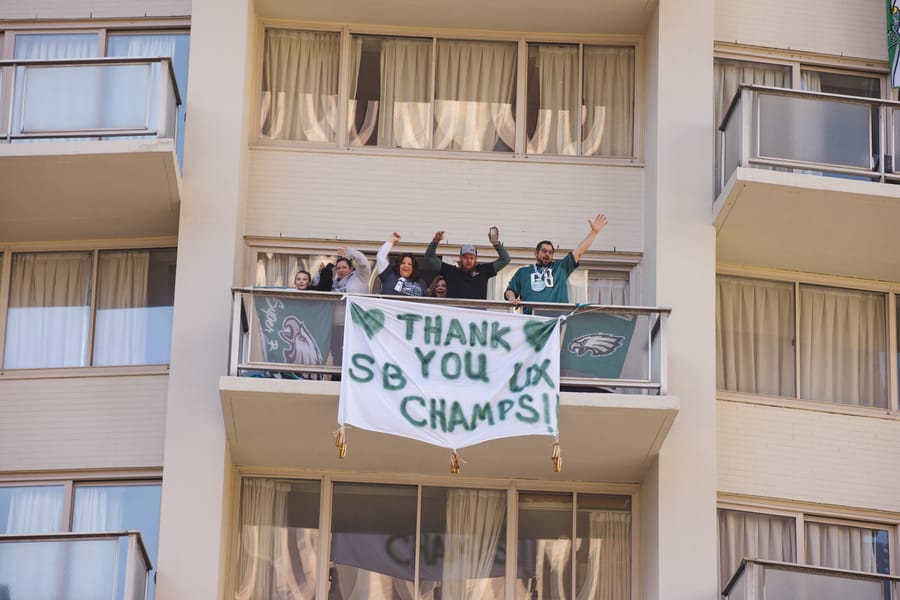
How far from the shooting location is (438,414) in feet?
58.1

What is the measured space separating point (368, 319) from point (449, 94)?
13.3 feet


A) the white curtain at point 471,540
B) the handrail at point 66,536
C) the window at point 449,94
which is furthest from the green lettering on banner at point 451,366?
the window at point 449,94

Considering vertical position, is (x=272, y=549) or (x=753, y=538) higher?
(x=753, y=538)

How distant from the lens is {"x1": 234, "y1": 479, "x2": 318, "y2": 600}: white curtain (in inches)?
747

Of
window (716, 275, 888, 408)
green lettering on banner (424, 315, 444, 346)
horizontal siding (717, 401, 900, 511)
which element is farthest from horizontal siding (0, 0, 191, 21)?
horizontal siding (717, 401, 900, 511)

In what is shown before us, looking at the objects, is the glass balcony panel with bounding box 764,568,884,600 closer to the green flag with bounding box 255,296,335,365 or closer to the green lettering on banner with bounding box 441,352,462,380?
the green lettering on banner with bounding box 441,352,462,380

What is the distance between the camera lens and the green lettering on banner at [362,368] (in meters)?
17.7

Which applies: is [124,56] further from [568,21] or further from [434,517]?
[434,517]

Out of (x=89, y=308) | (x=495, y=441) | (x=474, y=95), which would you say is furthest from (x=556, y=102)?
(x=89, y=308)

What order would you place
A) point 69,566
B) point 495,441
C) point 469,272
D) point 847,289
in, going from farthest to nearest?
point 847,289, point 469,272, point 495,441, point 69,566

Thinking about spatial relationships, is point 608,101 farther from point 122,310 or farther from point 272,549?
point 272,549

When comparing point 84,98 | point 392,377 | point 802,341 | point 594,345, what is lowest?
point 392,377

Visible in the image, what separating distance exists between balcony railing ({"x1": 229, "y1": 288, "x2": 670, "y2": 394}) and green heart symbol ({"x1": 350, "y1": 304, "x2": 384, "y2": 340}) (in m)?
0.23

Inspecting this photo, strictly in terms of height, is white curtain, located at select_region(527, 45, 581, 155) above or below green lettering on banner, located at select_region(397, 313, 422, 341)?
above
